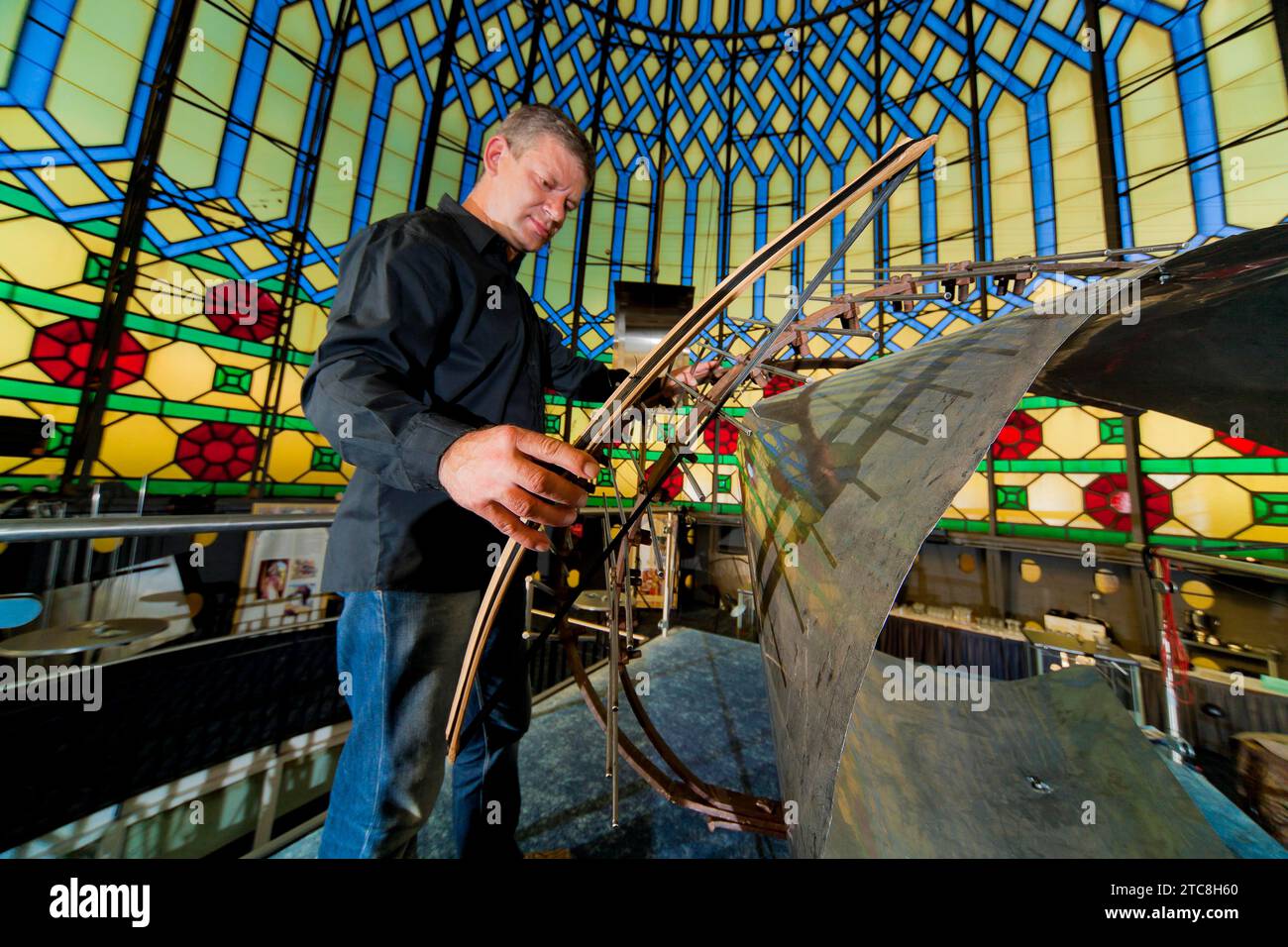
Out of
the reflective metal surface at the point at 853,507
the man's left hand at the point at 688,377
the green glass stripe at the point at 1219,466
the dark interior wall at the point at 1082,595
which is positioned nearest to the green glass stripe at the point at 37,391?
the man's left hand at the point at 688,377

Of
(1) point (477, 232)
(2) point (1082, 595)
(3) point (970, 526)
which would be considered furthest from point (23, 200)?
(2) point (1082, 595)

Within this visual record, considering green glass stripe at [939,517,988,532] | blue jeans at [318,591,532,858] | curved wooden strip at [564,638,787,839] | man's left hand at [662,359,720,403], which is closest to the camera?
blue jeans at [318,591,532,858]

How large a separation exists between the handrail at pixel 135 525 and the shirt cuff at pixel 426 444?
2.86 ft

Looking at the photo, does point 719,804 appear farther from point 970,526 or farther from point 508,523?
point 970,526

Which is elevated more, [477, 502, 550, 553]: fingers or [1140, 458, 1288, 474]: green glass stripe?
[1140, 458, 1288, 474]: green glass stripe

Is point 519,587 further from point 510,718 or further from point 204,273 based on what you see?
point 204,273

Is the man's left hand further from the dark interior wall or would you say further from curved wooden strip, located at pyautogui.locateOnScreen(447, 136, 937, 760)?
the dark interior wall

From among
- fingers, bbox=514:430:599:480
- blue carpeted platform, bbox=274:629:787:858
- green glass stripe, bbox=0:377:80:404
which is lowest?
blue carpeted platform, bbox=274:629:787:858

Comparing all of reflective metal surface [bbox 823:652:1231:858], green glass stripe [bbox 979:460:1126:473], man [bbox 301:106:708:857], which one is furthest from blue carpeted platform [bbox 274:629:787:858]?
green glass stripe [bbox 979:460:1126:473]

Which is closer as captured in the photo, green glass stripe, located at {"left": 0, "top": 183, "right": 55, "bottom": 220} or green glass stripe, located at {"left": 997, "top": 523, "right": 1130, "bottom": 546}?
green glass stripe, located at {"left": 0, "top": 183, "right": 55, "bottom": 220}

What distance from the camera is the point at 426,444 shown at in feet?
1.63

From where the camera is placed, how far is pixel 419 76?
6887 millimetres

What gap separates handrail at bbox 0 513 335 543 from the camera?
0.83 m

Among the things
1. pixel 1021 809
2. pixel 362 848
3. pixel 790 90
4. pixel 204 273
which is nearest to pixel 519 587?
pixel 362 848
